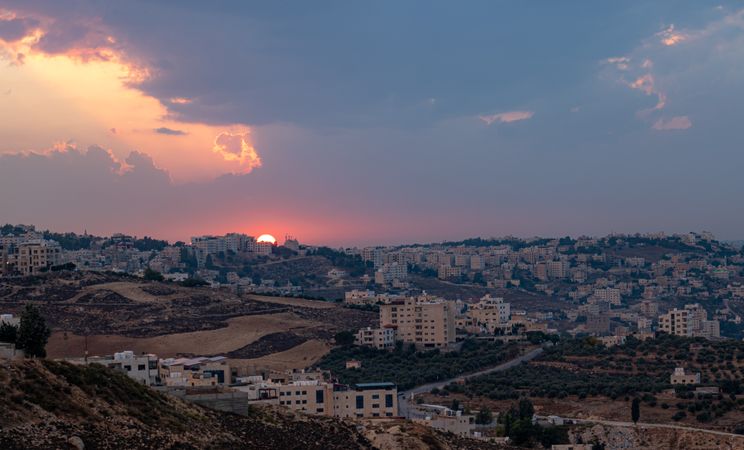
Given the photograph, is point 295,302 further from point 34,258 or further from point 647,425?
point 647,425

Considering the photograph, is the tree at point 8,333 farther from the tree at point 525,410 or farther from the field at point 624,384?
the field at point 624,384

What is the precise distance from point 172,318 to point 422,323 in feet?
67.4

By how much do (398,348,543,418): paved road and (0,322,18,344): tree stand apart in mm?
22676

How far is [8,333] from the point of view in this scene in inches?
1655

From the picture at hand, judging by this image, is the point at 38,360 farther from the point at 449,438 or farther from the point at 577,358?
the point at 577,358

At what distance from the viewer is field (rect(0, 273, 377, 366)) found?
82.2 metres

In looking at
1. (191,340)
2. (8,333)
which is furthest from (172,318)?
(8,333)

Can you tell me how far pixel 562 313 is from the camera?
178000 mm

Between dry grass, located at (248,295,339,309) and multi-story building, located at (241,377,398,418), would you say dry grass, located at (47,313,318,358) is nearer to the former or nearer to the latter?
dry grass, located at (248,295,339,309)

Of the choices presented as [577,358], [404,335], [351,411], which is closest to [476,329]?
[404,335]

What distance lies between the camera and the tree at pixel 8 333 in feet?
136

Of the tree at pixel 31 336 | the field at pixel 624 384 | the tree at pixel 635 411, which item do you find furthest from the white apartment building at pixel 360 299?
the tree at pixel 31 336

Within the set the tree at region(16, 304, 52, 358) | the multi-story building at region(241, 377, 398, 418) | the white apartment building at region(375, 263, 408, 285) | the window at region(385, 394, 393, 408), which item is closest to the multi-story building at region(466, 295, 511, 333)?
the window at region(385, 394, 393, 408)

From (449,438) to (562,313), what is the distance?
134663 millimetres
